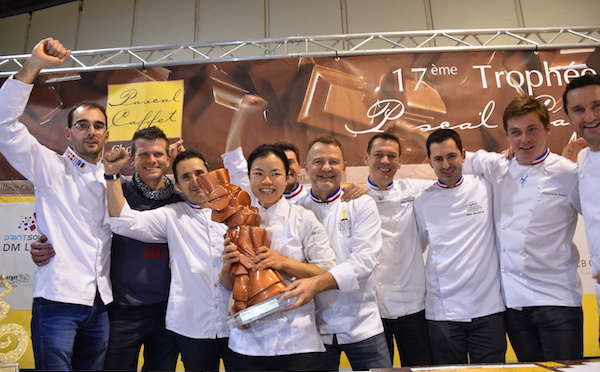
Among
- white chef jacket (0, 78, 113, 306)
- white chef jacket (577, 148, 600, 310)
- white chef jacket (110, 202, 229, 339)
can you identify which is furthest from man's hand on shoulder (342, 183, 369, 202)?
white chef jacket (0, 78, 113, 306)

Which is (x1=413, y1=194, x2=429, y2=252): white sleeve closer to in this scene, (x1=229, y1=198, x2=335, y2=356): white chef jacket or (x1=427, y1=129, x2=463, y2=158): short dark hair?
(x1=427, y1=129, x2=463, y2=158): short dark hair

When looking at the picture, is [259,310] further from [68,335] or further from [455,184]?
[455,184]

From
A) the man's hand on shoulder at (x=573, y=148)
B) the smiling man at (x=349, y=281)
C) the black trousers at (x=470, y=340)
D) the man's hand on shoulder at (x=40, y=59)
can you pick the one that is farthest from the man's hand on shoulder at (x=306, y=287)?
the man's hand on shoulder at (x=573, y=148)

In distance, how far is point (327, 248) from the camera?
222cm

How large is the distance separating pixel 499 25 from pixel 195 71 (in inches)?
185

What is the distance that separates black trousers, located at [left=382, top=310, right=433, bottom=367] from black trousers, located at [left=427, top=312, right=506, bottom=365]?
0.07 metres

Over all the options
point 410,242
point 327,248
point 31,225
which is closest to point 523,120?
point 410,242

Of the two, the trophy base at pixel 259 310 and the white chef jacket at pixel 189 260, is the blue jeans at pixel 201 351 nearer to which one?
the white chef jacket at pixel 189 260

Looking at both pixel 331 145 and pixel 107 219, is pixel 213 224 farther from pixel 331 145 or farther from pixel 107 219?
pixel 331 145

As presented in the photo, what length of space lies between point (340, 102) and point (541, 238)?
2.48 metres

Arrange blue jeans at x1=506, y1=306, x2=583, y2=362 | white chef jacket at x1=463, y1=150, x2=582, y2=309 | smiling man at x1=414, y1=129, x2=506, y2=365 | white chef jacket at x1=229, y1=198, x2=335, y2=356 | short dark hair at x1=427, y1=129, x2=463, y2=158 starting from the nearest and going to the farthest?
white chef jacket at x1=229, y1=198, x2=335, y2=356 → blue jeans at x1=506, y1=306, x2=583, y2=362 → white chef jacket at x1=463, y1=150, x2=582, y2=309 → smiling man at x1=414, y1=129, x2=506, y2=365 → short dark hair at x1=427, y1=129, x2=463, y2=158

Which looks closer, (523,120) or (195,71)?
(523,120)

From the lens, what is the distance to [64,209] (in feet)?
8.34

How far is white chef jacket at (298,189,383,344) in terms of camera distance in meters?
2.26
